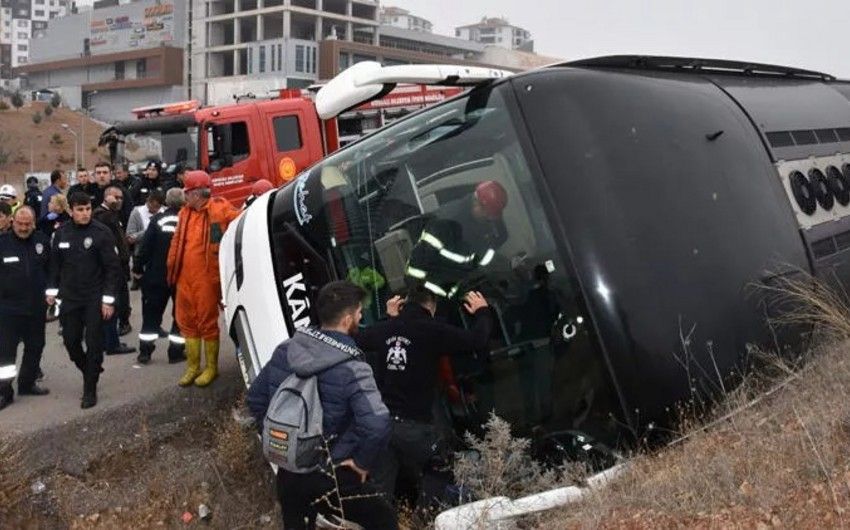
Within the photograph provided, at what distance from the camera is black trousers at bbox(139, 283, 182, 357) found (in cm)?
733

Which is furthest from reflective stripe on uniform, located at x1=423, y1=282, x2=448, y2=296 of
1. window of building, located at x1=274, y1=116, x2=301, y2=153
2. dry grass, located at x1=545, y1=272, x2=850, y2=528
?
window of building, located at x1=274, y1=116, x2=301, y2=153

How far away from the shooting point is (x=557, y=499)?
320 centimetres

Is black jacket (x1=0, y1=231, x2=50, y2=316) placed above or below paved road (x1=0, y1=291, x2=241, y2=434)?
above

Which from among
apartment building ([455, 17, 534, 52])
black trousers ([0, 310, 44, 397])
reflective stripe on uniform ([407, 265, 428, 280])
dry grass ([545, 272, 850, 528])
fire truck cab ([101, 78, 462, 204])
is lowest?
dry grass ([545, 272, 850, 528])

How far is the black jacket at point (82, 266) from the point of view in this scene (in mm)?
6285

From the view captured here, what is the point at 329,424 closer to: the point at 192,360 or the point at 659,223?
the point at 659,223

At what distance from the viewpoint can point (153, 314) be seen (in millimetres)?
7477

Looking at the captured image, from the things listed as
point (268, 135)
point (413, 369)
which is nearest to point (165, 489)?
point (413, 369)

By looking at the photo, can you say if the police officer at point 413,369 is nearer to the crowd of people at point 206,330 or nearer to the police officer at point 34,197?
the crowd of people at point 206,330

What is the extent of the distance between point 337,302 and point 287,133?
406 inches

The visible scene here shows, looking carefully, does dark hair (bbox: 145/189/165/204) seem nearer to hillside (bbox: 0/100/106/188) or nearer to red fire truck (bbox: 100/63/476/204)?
red fire truck (bbox: 100/63/476/204)

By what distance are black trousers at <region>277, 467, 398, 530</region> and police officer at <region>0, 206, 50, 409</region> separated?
379cm

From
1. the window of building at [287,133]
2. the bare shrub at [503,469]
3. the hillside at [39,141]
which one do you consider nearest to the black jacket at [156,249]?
the bare shrub at [503,469]

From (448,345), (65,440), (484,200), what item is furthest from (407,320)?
(65,440)
